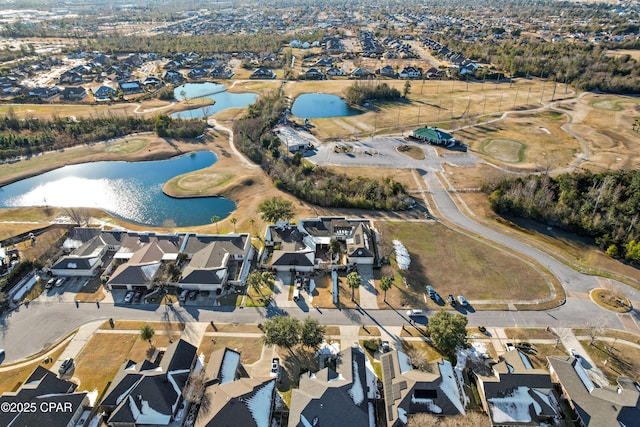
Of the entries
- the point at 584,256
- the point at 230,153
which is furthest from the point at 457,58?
the point at 584,256

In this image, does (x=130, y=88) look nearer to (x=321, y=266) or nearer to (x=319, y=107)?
(x=319, y=107)

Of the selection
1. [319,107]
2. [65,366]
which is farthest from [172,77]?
[65,366]

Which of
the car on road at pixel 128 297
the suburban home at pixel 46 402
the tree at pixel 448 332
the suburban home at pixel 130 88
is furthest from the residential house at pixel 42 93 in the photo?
the tree at pixel 448 332

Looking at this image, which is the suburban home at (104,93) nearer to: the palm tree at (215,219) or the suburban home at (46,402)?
the palm tree at (215,219)

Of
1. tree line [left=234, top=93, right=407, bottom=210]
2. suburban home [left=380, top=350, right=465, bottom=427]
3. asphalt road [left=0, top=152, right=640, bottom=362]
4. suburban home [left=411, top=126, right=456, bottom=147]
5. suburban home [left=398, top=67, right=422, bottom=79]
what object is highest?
suburban home [left=398, top=67, right=422, bottom=79]

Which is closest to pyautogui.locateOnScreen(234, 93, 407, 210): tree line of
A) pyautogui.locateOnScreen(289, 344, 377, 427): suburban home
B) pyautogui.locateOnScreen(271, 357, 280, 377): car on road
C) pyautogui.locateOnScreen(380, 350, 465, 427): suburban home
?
pyautogui.locateOnScreen(271, 357, 280, 377): car on road

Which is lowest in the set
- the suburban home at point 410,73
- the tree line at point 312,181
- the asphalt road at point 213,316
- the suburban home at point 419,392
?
the asphalt road at point 213,316

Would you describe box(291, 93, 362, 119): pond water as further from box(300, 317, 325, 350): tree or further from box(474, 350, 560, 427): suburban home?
box(474, 350, 560, 427): suburban home
